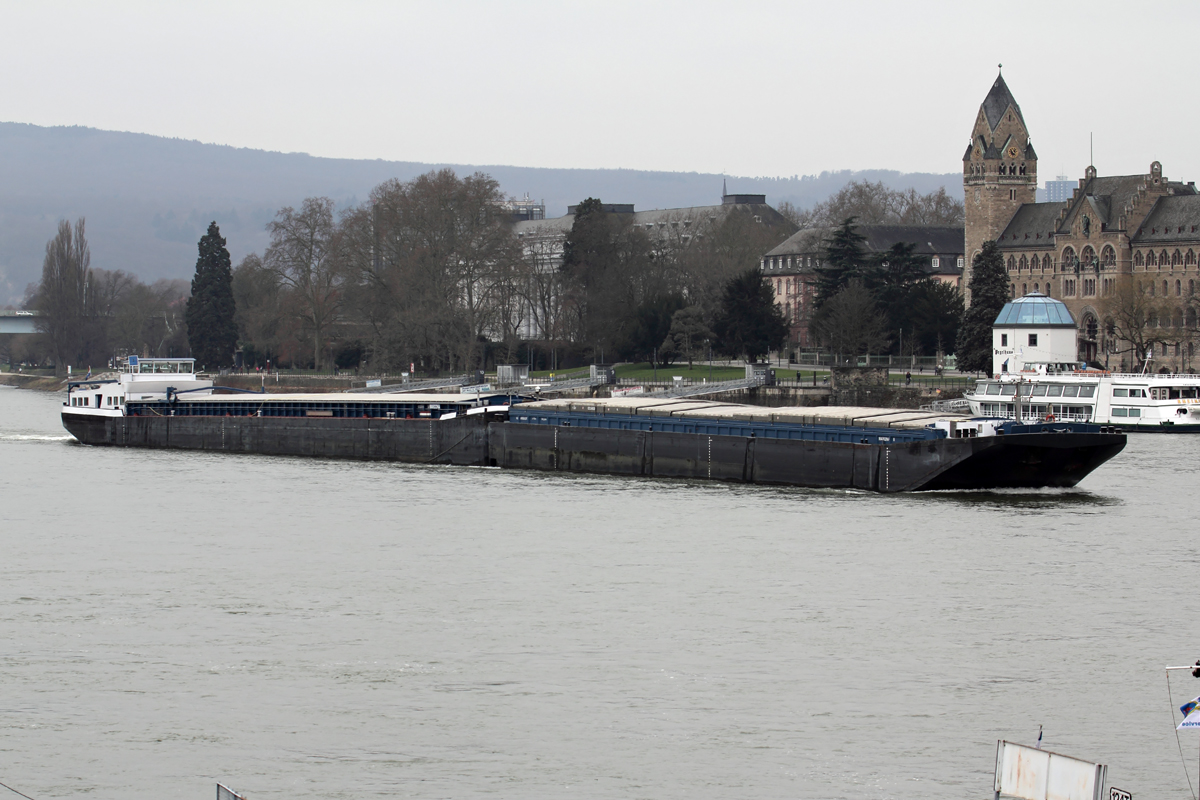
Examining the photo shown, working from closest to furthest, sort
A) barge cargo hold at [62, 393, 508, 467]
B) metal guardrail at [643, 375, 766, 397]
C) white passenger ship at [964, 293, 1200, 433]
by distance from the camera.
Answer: barge cargo hold at [62, 393, 508, 467] → white passenger ship at [964, 293, 1200, 433] → metal guardrail at [643, 375, 766, 397]

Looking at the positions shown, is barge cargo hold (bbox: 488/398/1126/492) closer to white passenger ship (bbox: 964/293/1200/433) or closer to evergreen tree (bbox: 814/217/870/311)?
white passenger ship (bbox: 964/293/1200/433)

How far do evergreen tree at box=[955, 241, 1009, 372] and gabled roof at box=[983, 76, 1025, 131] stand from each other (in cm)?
2467

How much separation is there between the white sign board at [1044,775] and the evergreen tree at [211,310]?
11112cm

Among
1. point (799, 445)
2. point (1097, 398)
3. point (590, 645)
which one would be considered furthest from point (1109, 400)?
point (590, 645)

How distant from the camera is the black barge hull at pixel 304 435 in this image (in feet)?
189

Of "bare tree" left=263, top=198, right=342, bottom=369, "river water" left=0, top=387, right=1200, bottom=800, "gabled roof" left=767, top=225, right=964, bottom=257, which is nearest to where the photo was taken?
"river water" left=0, top=387, right=1200, bottom=800

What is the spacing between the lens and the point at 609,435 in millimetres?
52750

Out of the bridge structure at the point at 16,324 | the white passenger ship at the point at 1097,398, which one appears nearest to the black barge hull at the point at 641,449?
the white passenger ship at the point at 1097,398

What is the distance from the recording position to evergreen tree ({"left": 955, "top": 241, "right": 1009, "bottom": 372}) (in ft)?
301

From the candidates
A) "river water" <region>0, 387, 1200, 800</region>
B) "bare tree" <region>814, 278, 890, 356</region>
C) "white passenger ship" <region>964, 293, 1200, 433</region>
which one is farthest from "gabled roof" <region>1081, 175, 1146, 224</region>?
"river water" <region>0, 387, 1200, 800</region>

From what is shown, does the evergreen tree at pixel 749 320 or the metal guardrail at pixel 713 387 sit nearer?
the metal guardrail at pixel 713 387

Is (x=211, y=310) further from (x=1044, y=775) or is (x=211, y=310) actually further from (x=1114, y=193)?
(x=1044, y=775)

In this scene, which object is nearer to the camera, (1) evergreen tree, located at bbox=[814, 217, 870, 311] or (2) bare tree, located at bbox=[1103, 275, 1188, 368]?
(2) bare tree, located at bbox=[1103, 275, 1188, 368]

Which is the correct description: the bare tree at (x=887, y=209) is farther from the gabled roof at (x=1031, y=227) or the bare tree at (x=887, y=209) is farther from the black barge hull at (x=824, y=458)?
the black barge hull at (x=824, y=458)
